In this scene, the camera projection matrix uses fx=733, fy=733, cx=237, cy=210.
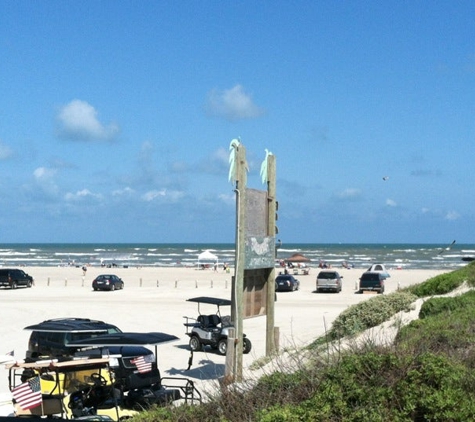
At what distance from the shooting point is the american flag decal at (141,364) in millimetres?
13014

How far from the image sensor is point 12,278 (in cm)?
5106

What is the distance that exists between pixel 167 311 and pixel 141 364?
22537 millimetres

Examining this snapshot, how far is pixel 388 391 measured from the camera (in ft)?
23.6

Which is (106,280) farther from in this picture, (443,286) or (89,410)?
(89,410)

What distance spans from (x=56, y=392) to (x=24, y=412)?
2.67 feet

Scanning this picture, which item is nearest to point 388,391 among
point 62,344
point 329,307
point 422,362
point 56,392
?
point 422,362

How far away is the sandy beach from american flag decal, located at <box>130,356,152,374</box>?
7.29 ft

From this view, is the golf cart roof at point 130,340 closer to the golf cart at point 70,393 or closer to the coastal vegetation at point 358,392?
A: the golf cart at point 70,393

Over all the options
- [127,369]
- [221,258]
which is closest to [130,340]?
[127,369]

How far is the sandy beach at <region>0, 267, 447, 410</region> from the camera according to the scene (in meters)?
21.4

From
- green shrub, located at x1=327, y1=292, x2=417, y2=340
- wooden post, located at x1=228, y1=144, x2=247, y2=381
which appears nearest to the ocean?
green shrub, located at x1=327, y1=292, x2=417, y2=340

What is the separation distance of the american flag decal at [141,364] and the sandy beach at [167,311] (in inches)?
87.5

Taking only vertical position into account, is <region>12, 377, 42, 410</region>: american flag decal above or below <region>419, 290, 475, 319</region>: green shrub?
below

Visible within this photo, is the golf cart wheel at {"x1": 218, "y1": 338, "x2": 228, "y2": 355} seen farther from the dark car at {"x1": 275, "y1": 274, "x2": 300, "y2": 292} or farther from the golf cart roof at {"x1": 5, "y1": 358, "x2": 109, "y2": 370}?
the dark car at {"x1": 275, "y1": 274, "x2": 300, "y2": 292}
